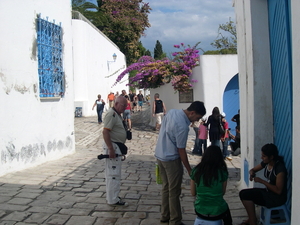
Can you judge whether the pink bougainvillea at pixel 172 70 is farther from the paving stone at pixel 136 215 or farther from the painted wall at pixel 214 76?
the paving stone at pixel 136 215

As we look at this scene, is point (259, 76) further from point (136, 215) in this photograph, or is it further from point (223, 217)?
point (136, 215)

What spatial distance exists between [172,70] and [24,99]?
8.07 metres

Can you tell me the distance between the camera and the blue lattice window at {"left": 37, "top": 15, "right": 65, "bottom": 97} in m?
8.05

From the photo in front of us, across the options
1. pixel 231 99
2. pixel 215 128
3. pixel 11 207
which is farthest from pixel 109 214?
pixel 231 99

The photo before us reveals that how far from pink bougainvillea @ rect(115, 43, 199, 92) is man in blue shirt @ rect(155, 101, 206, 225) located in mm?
9517

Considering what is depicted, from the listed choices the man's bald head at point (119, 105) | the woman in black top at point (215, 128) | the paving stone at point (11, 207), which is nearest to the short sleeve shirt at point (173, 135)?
the man's bald head at point (119, 105)

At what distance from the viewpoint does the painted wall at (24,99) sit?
6742mm

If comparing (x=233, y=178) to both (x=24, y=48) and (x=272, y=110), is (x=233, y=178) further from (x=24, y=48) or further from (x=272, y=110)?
(x=24, y=48)

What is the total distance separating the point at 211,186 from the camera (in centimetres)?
350

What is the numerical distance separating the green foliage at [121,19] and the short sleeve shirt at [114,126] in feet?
86.5

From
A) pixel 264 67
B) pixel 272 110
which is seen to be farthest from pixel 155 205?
pixel 264 67

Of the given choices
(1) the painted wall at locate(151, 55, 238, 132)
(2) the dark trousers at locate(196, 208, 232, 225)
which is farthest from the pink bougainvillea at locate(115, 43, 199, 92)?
(2) the dark trousers at locate(196, 208, 232, 225)

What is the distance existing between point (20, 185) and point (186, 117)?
3.69 metres

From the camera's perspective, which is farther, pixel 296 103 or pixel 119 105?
pixel 119 105
